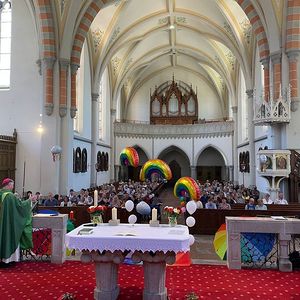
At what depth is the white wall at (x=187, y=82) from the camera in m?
32.9

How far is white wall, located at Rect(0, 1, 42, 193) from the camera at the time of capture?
16016 millimetres

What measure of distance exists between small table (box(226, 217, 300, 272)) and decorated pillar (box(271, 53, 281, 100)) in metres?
7.82

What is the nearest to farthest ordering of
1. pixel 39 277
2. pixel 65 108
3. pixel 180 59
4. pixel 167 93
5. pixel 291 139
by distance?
pixel 39 277 → pixel 291 139 → pixel 65 108 → pixel 180 59 → pixel 167 93

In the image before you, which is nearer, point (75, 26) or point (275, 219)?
point (275, 219)

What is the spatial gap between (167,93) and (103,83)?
29.0 ft

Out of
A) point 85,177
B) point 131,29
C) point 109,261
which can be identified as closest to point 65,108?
point 85,177

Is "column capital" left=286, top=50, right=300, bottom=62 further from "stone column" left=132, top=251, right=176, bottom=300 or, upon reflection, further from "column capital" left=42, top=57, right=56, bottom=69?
"stone column" left=132, top=251, right=176, bottom=300

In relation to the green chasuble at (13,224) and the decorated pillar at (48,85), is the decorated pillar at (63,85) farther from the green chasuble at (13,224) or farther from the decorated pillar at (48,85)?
the green chasuble at (13,224)

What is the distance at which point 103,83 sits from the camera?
2567 centimetres

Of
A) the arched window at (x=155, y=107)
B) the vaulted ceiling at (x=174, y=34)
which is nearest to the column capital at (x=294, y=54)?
the vaulted ceiling at (x=174, y=34)

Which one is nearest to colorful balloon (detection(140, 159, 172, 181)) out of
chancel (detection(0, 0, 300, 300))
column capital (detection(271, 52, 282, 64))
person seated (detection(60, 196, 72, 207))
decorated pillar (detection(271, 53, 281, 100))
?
chancel (detection(0, 0, 300, 300))

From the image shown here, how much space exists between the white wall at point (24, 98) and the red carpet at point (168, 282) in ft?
32.1

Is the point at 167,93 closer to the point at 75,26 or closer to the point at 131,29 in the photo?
the point at 131,29

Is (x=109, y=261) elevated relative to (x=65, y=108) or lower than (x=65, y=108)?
lower
